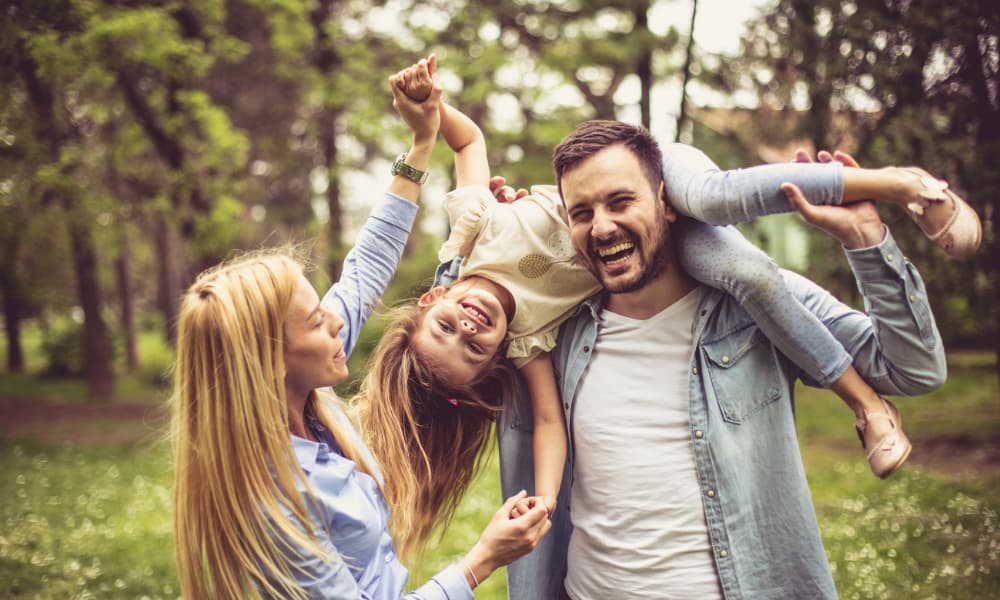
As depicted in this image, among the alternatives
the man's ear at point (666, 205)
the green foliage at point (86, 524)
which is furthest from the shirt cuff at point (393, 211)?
the green foliage at point (86, 524)

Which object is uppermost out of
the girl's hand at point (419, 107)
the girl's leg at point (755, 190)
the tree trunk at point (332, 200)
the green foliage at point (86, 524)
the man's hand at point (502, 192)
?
the girl's hand at point (419, 107)

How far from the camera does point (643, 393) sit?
8.20 feet

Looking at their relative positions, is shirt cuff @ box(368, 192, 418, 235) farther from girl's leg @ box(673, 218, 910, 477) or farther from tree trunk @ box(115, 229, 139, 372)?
tree trunk @ box(115, 229, 139, 372)

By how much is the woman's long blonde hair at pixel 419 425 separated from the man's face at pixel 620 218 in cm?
60

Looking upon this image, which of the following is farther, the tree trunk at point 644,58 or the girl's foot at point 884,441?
the tree trunk at point 644,58

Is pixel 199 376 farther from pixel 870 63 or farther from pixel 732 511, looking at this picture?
pixel 870 63

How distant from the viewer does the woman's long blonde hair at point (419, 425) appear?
272 cm

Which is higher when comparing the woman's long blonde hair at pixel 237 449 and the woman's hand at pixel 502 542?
the woman's long blonde hair at pixel 237 449

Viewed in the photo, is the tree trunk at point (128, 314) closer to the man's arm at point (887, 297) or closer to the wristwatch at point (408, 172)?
the wristwatch at point (408, 172)

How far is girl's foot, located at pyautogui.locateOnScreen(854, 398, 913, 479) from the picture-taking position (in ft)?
7.32

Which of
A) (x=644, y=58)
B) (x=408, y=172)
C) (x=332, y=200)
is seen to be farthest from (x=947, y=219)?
(x=332, y=200)

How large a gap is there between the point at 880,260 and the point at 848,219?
0.49 ft

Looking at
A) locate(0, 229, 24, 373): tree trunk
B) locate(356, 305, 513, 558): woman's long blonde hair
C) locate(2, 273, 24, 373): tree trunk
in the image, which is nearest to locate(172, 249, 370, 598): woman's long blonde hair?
locate(356, 305, 513, 558): woman's long blonde hair

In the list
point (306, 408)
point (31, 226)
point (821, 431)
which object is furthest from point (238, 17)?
point (306, 408)
